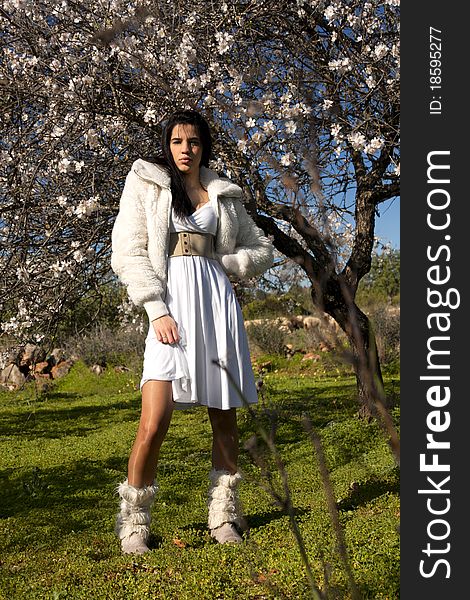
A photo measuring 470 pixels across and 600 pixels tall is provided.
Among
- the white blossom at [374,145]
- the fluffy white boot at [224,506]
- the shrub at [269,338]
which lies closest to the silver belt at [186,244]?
the fluffy white boot at [224,506]

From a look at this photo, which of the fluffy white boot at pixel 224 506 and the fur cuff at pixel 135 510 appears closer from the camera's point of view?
the fur cuff at pixel 135 510

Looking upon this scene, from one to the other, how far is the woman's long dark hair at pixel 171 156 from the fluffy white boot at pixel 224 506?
136 centimetres

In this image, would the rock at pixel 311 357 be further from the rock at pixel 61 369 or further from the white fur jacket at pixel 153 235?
the white fur jacket at pixel 153 235

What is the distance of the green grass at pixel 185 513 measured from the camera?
2965 millimetres

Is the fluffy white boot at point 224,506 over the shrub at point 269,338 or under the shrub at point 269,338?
under

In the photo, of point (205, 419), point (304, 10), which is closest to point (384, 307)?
point (205, 419)

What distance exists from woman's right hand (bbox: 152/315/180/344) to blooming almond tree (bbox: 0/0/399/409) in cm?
176

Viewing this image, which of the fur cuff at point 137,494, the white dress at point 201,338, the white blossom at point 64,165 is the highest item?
the white blossom at point 64,165

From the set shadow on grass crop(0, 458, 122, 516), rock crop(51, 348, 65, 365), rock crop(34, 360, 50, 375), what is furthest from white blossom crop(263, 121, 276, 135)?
rock crop(51, 348, 65, 365)

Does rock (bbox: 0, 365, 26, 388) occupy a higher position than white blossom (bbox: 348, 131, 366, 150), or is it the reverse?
white blossom (bbox: 348, 131, 366, 150)

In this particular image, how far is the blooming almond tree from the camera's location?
5059 mm

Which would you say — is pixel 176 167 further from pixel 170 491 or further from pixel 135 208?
pixel 170 491

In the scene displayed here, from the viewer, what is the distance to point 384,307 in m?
14.1

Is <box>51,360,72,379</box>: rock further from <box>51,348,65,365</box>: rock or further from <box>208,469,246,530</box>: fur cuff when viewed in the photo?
<box>208,469,246,530</box>: fur cuff
